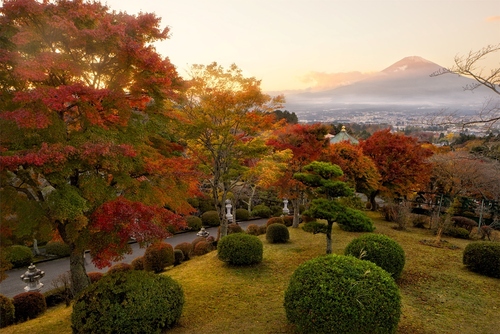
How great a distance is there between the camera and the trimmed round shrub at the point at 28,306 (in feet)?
30.8

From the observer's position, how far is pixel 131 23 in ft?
22.1

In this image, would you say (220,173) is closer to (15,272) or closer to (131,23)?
(131,23)

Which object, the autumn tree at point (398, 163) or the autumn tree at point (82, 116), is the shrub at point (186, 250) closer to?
the autumn tree at point (82, 116)

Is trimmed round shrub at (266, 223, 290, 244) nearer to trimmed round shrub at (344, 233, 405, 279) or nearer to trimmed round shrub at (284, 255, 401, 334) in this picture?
trimmed round shrub at (344, 233, 405, 279)

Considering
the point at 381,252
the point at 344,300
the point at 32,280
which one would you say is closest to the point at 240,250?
the point at 381,252

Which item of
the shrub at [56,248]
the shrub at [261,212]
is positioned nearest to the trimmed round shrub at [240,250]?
the shrub at [56,248]

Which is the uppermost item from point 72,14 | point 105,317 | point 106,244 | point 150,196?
point 72,14

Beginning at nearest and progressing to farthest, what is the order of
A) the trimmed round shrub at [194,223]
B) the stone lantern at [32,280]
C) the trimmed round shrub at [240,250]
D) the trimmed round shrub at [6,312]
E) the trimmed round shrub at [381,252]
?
the trimmed round shrub at [6,312] → the trimmed round shrub at [381,252] → the trimmed round shrub at [240,250] → the stone lantern at [32,280] → the trimmed round shrub at [194,223]

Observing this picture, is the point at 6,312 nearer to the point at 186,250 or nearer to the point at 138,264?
the point at 138,264

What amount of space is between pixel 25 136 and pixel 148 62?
271 cm

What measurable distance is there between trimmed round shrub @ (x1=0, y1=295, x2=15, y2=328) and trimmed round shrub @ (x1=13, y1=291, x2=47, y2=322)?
465 mm

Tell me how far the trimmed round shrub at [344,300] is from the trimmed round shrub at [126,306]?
2606 millimetres

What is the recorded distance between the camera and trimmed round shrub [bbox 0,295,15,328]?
8599 millimetres

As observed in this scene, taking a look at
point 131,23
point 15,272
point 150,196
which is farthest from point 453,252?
point 15,272
